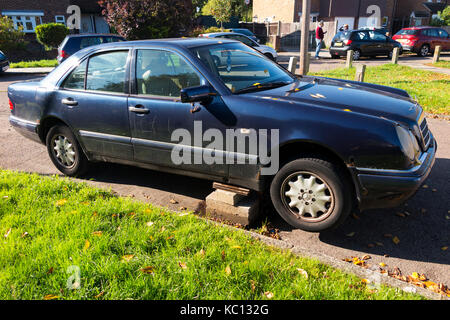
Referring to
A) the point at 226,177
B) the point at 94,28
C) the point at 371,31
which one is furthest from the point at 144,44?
the point at 94,28

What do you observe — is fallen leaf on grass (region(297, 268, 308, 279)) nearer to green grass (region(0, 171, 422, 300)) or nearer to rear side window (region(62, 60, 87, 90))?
green grass (region(0, 171, 422, 300))

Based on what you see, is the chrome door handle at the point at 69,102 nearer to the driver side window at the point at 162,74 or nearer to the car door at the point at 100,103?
the car door at the point at 100,103

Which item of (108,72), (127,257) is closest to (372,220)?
(127,257)

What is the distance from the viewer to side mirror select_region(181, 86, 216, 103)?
139 inches

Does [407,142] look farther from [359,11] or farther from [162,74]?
[359,11]

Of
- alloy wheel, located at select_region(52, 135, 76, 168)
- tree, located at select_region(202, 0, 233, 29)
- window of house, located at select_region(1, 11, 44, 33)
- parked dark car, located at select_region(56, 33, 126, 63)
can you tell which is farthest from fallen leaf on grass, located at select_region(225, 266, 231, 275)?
tree, located at select_region(202, 0, 233, 29)

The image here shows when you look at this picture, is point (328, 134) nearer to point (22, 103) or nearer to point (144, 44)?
point (144, 44)

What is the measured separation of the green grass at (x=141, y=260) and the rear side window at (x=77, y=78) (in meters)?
1.55

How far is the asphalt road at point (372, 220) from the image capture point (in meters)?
3.31

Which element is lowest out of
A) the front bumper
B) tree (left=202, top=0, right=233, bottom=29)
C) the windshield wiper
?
→ the front bumper

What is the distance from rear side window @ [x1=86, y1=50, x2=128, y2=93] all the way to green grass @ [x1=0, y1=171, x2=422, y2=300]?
4.55 feet

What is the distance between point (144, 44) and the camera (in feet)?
14.0

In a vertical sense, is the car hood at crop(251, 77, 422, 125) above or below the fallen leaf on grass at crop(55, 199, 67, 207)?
above

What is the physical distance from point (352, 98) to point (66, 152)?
3.63 metres
